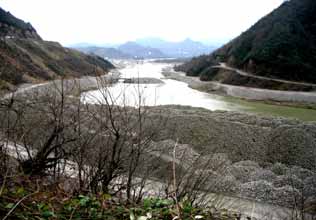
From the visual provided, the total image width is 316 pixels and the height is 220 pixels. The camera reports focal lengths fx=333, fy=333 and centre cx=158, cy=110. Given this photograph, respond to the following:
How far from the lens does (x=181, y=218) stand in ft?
8.98

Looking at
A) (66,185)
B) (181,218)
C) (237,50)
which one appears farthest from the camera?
(237,50)

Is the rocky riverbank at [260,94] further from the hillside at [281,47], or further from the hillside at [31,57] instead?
the hillside at [31,57]

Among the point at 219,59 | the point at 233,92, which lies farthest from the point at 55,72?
the point at 219,59

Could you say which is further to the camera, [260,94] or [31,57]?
[31,57]

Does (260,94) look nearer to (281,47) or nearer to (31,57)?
(281,47)

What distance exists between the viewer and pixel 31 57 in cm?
5431

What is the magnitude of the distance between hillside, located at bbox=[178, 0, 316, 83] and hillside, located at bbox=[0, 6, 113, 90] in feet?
82.2

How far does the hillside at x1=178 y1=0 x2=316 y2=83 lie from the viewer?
51.2 metres

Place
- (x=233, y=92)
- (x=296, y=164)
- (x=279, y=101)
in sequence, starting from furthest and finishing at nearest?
(x=233, y=92) → (x=279, y=101) → (x=296, y=164)

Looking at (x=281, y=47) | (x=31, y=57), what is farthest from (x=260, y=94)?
(x=31, y=57)

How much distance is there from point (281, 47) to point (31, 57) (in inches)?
1635

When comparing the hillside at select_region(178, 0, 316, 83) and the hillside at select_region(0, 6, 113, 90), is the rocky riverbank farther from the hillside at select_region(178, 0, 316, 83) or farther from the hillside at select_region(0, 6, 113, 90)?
the hillside at select_region(0, 6, 113, 90)

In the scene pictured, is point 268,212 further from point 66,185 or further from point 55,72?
point 55,72

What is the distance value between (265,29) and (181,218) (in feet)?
220
